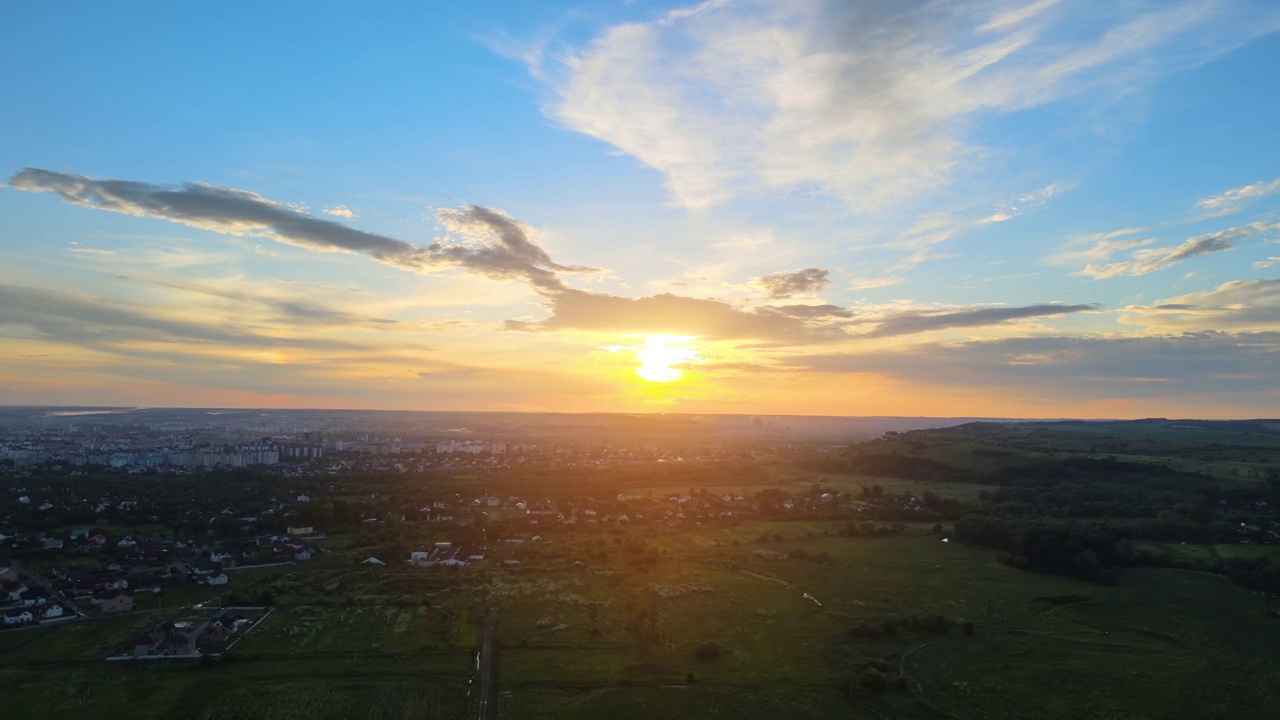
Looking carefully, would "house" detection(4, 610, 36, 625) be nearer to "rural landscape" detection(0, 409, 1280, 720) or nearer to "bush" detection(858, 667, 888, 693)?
"rural landscape" detection(0, 409, 1280, 720)

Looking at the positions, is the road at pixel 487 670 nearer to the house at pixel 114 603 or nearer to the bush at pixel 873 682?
the bush at pixel 873 682

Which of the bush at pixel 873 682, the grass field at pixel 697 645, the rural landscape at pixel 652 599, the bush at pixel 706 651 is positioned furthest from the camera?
the bush at pixel 706 651

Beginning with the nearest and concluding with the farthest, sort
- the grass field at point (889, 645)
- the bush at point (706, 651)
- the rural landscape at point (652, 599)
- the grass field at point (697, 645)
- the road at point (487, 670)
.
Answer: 1. the road at point (487, 670)
2. the grass field at point (697, 645)
3. the grass field at point (889, 645)
4. the rural landscape at point (652, 599)
5. the bush at point (706, 651)

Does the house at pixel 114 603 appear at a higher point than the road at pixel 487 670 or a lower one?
higher

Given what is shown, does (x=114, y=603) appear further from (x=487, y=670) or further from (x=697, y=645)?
(x=697, y=645)

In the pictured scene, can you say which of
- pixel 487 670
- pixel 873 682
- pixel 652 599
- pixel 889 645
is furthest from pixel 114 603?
pixel 889 645

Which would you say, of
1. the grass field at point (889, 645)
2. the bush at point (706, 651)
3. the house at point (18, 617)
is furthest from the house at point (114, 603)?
the bush at point (706, 651)

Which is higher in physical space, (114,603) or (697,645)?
(114,603)
